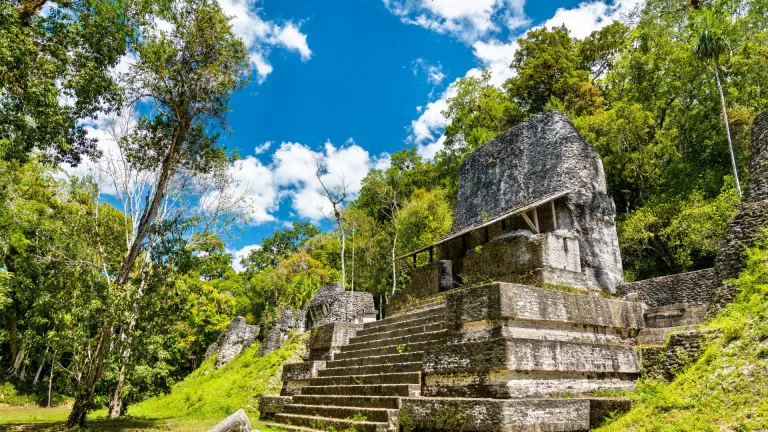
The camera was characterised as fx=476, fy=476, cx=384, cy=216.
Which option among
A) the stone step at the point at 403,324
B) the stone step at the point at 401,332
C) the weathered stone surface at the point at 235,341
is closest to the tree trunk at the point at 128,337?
the stone step at the point at 401,332

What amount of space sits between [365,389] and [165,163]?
22.3 ft

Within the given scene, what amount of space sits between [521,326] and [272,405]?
5692 mm

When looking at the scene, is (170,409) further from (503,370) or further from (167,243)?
(503,370)

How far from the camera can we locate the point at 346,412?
736 centimetres

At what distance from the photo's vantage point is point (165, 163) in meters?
10.7

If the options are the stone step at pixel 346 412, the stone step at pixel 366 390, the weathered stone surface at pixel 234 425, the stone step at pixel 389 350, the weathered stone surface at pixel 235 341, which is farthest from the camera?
the weathered stone surface at pixel 235 341

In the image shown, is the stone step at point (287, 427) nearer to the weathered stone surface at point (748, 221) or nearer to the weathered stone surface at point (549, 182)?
the weathered stone surface at point (748, 221)

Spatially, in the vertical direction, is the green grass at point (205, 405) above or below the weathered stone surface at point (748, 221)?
below

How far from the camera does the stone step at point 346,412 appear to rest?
646cm

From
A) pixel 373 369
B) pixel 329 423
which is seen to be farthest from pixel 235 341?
pixel 329 423

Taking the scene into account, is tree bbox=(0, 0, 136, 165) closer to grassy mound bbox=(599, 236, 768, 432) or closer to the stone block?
the stone block

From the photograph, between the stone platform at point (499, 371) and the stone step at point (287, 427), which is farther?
the stone step at point (287, 427)

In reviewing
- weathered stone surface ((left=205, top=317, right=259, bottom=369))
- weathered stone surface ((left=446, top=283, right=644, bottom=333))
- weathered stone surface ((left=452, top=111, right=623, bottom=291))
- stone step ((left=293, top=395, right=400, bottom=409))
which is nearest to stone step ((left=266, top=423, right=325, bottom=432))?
stone step ((left=293, top=395, right=400, bottom=409))

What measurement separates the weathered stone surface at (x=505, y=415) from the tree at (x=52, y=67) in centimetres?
700
